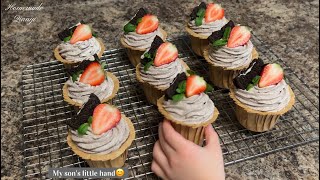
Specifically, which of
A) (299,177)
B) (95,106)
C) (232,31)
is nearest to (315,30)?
(232,31)

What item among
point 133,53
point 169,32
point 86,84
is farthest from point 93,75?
point 169,32

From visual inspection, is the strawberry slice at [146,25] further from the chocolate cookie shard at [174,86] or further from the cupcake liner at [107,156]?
the cupcake liner at [107,156]

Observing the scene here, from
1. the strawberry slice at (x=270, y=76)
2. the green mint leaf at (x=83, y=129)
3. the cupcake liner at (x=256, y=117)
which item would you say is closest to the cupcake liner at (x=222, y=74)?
the cupcake liner at (x=256, y=117)

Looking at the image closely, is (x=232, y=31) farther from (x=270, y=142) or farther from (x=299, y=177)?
(x=299, y=177)

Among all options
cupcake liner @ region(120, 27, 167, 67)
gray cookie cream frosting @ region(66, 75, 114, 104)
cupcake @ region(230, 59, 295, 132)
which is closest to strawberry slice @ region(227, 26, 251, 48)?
cupcake @ region(230, 59, 295, 132)

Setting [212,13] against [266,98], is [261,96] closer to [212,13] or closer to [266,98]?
[266,98]
